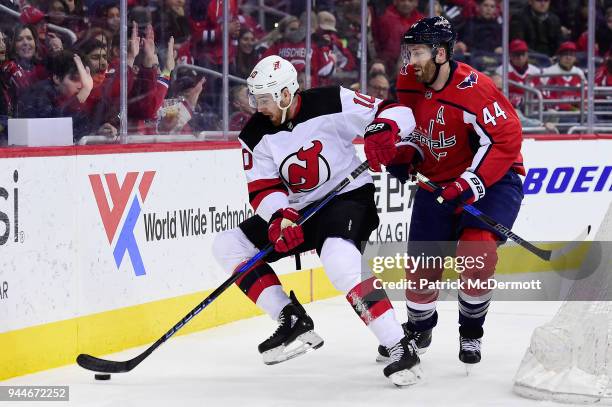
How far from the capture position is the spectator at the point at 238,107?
594 cm

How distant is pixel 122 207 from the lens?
4.74 meters

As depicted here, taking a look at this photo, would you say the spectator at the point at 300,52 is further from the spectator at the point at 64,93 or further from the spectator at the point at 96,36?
the spectator at the point at 64,93

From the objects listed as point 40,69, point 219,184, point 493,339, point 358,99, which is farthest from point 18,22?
point 493,339

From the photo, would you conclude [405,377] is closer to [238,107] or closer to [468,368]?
[468,368]

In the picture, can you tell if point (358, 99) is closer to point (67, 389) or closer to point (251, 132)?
point (251, 132)

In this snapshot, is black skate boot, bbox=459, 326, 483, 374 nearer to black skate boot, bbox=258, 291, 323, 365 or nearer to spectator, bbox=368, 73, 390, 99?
black skate boot, bbox=258, 291, 323, 365

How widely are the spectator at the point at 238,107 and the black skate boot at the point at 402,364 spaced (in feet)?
7.45

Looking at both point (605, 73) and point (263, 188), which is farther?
point (605, 73)

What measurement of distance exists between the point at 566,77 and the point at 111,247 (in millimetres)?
4227

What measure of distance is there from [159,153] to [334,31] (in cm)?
214

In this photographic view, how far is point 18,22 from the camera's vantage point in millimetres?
4766

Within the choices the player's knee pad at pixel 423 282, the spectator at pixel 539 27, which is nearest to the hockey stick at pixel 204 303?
the player's knee pad at pixel 423 282

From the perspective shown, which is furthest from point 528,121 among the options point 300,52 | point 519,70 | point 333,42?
point 300,52

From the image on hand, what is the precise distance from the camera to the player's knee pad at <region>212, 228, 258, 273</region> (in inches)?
163
